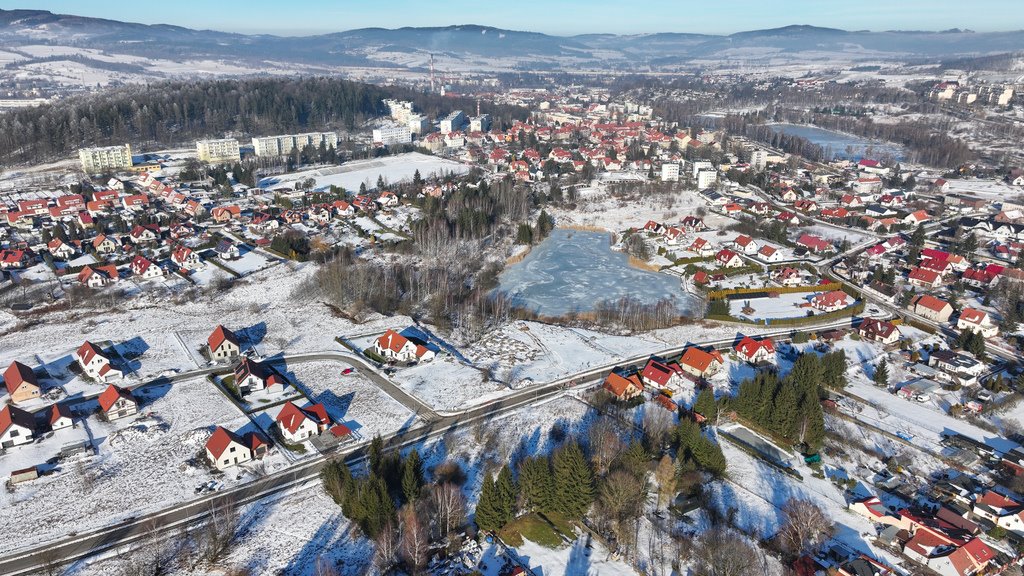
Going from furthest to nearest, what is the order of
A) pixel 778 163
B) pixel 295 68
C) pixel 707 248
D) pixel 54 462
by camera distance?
pixel 295 68 → pixel 778 163 → pixel 707 248 → pixel 54 462

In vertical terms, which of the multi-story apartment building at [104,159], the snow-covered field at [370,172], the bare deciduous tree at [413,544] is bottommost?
the bare deciduous tree at [413,544]

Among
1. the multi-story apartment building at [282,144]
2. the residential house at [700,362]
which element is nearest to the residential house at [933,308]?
the residential house at [700,362]

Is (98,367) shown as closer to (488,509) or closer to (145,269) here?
(145,269)

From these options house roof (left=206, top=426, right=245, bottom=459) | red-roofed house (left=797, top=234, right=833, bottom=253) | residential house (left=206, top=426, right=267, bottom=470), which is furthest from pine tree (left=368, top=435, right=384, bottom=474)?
red-roofed house (left=797, top=234, right=833, bottom=253)

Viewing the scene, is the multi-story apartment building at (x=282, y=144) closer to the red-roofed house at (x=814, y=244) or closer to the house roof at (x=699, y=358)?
the red-roofed house at (x=814, y=244)

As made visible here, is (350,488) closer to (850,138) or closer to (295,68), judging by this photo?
(850,138)

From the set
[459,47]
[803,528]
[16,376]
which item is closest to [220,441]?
[16,376]

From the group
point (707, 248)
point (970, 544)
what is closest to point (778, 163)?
point (707, 248)
